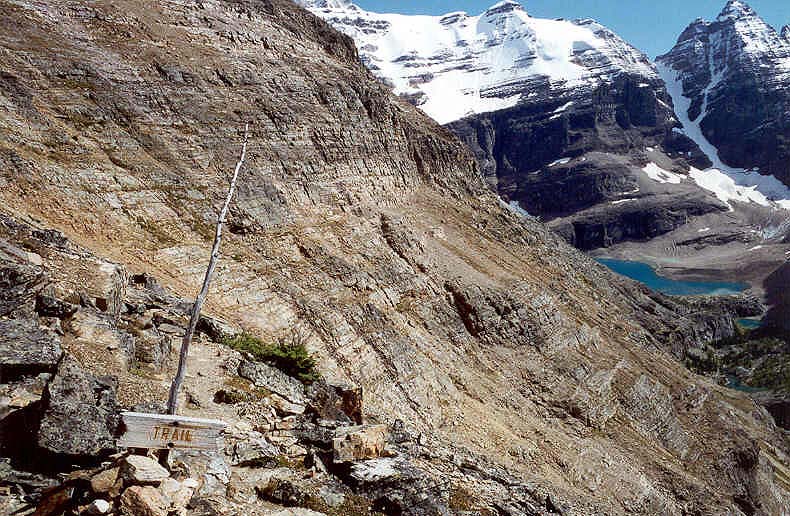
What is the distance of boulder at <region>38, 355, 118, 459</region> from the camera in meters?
7.74

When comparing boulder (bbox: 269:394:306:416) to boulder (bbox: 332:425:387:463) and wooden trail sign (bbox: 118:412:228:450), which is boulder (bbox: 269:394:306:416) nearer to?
boulder (bbox: 332:425:387:463)

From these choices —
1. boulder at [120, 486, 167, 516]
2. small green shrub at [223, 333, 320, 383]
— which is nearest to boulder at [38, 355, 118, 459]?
boulder at [120, 486, 167, 516]

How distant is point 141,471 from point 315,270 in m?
23.7

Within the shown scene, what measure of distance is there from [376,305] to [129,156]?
53.5 feet

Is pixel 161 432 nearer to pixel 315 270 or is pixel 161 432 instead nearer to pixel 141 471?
pixel 141 471

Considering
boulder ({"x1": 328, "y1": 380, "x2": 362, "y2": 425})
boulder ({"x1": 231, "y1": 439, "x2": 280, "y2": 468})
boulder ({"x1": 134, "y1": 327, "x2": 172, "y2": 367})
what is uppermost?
boulder ({"x1": 134, "y1": 327, "x2": 172, "y2": 367})

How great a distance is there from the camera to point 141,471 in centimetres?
746

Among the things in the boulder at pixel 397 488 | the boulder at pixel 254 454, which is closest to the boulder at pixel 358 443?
the boulder at pixel 397 488

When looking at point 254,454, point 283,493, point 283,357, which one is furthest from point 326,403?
point 283,493

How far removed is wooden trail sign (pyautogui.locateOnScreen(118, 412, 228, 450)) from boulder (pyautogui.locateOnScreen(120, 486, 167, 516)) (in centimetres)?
84

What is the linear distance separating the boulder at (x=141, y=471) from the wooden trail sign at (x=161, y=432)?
9.1 inches

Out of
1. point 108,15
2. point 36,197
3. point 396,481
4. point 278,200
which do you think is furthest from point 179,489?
point 108,15

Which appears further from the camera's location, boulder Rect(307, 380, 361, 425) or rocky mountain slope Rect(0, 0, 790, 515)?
boulder Rect(307, 380, 361, 425)

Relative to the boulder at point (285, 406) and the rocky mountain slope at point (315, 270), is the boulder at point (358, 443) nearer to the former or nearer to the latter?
the rocky mountain slope at point (315, 270)
